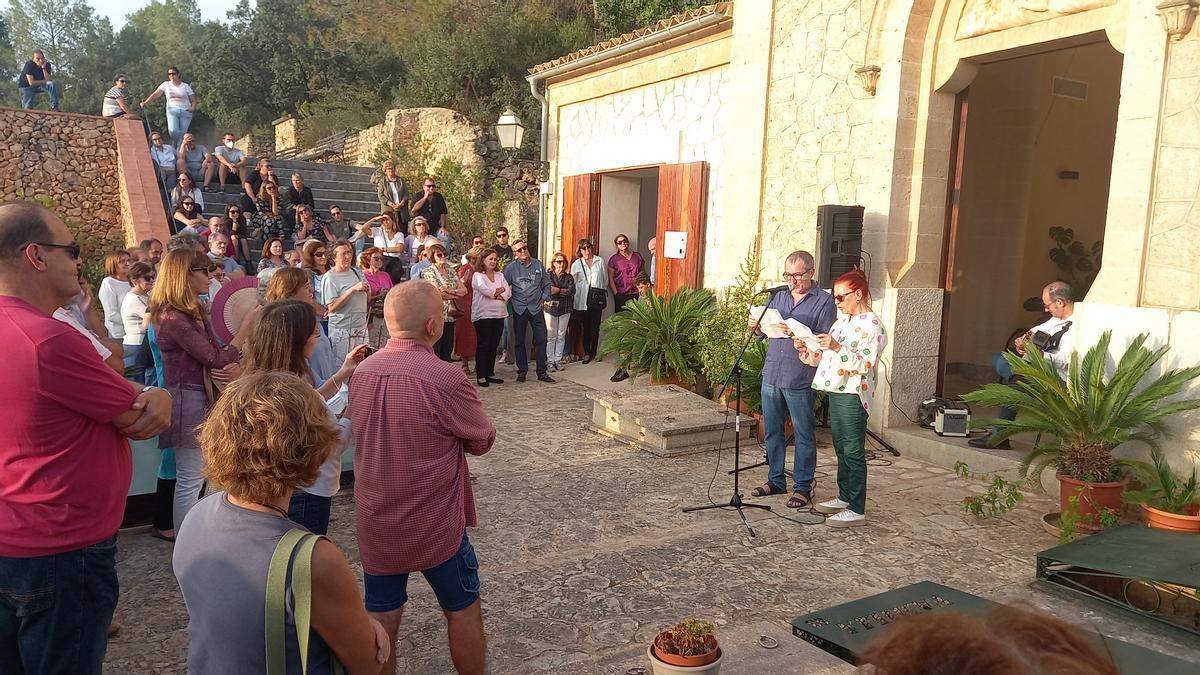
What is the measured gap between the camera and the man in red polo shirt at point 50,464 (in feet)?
7.66

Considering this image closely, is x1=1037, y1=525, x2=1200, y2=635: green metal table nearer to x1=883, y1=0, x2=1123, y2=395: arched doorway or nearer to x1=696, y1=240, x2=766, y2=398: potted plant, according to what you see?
x1=696, y1=240, x2=766, y2=398: potted plant

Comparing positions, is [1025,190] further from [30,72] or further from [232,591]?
[30,72]

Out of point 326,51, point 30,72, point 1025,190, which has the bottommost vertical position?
point 1025,190

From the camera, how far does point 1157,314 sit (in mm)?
5414

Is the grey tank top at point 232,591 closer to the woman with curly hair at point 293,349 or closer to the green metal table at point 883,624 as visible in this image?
the woman with curly hair at point 293,349

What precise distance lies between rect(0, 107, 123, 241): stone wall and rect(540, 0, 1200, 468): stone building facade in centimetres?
807

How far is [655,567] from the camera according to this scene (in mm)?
4617

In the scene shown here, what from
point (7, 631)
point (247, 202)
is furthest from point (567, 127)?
point (7, 631)

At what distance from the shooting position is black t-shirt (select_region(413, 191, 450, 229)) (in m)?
13.9

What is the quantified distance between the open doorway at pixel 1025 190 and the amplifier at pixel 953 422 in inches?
136

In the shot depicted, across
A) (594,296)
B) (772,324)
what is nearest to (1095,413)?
(772,324)

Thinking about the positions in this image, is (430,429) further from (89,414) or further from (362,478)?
(89,414)

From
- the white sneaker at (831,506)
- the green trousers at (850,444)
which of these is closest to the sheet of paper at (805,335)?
the green trousers at (850,444)

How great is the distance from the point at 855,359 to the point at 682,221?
16.9ft
